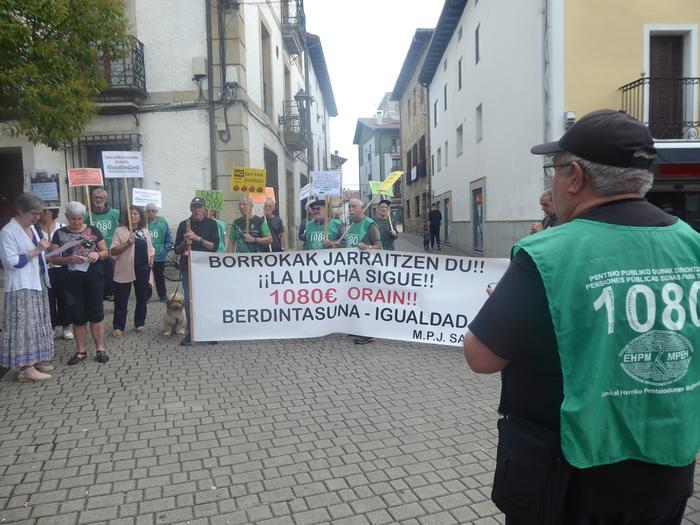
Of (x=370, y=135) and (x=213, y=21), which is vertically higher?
(x=370, y=135)

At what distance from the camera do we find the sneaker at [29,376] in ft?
18.3

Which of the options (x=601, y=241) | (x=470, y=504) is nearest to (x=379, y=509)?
(x=470, y=504)

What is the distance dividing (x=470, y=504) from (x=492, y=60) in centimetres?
1635

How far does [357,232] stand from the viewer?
768cm

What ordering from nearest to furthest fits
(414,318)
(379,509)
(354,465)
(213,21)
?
(379,509)
(354,465)
(414,318)
(213,21)

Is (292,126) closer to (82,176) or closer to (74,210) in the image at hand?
(82,176)

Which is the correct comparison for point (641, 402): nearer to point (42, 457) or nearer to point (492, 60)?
point (42, 457)

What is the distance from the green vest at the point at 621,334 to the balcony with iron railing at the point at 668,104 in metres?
13.3

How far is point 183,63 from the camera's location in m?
13.4

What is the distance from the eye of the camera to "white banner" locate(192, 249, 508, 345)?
6828 mm

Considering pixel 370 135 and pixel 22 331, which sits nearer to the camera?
pixel 22 331

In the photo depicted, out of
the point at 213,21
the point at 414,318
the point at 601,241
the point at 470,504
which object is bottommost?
the point at 470,504

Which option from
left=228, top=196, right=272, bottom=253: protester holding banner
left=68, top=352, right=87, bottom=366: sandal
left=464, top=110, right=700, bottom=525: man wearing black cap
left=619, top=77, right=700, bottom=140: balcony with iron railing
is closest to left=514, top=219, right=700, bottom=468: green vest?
left=464, top=110, right=700, bottom=525: man wearing black cap

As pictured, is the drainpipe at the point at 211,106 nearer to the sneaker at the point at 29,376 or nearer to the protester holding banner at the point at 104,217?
the protester holding banner at the point at 104,217
